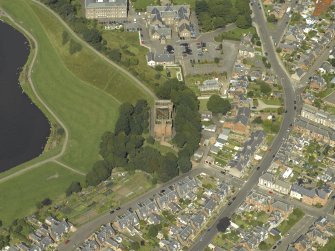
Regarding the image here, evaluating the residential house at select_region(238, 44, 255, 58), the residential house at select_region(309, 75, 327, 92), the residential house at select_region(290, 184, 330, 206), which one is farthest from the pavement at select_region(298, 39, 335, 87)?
the residential house at select_region(290, 184, 330, 206)

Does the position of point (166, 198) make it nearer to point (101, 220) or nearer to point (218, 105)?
point (101, 220)

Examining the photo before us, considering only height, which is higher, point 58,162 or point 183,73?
point 183,73

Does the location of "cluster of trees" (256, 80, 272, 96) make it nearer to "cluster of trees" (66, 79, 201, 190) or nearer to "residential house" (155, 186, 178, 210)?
"cluster of trees" (66, 79, 201, 190)

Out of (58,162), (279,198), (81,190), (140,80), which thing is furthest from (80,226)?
(140,80)

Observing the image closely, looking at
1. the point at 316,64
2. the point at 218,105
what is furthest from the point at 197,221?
the point at 316,64

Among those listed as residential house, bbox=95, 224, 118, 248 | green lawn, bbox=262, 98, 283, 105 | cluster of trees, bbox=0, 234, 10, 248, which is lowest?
cluster of trees, bbox=0, 234, 10, 248

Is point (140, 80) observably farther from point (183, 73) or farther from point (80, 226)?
point (80, 226)
